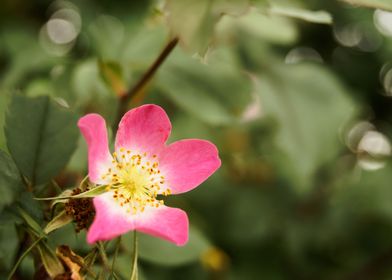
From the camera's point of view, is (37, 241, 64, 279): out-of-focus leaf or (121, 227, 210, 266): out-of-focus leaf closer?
(37, 241, 64, 279): out-of-focus leaf

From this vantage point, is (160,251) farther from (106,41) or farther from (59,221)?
(106,41)

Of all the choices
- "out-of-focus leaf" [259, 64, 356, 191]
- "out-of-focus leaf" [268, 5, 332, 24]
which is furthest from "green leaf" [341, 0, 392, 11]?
"out-of-focus leaf" [259, 64, 356, 191]

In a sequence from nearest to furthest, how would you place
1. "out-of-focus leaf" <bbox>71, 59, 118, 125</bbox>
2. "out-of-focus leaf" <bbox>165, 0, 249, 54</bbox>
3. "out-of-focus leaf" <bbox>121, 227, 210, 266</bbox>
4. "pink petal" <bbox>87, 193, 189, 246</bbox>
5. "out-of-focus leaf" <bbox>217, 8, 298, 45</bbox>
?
"pink petal" <bbox>87, 193, 189, 246</bbox>
"out-of-focus leaf" <bbox>165, 0, 249, 54</bbox>
"out-of-focus leaf" <bbox>121, 227, 210, 266</bbox>
"out-of-focus leaf" <bbox>71, 59, 118, 125</bbox>
"out-of-focus leaf" <bbox>217, 8, 298, 45</bbox>

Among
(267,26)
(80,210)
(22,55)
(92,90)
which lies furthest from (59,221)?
(22,55)

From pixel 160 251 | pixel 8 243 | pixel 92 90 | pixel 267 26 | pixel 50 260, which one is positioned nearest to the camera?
pixel 50 260

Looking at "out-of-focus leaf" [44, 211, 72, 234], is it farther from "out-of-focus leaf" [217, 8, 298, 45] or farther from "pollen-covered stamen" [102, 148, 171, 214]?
"out-of-focus leaf" [217, 8, 298, 45]

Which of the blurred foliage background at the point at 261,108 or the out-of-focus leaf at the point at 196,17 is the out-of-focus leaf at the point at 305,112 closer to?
the blurred foliage background at the point at 261,108
